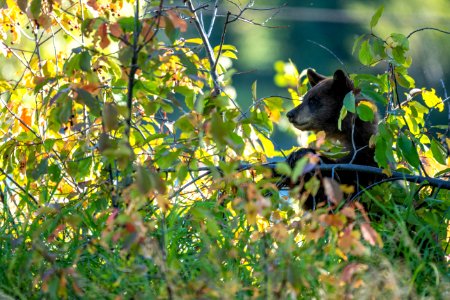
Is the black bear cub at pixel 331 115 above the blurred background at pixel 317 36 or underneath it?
underneath

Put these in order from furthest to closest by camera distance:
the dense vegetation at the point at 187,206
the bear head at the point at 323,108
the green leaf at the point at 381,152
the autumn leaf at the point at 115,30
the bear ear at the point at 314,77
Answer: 1. the bear ear at the point at 314,77
2. the bear head at the point at 323,108
3. the green leaf at the point at 381,152
4. the autumn leaf at the point at 115,30
5. the dense vegetation at the point at 187,206

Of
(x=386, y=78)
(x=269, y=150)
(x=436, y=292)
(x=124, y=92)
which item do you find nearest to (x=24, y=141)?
(x=124, y=92)

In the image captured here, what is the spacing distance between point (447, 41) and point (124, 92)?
19149 millimetres

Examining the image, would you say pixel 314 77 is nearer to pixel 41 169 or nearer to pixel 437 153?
pixel 437 153

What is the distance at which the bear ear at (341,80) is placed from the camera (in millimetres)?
5113

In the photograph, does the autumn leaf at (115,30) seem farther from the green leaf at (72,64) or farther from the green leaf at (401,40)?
the green leaf at (401,40)

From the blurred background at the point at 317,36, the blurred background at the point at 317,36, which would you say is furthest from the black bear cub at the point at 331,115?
the blurred background at the point at 317,36

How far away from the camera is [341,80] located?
17.0ft

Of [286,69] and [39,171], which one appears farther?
[286,69]

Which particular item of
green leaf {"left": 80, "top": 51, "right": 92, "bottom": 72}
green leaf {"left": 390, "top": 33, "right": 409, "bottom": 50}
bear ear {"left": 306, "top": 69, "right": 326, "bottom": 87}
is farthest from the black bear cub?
green leaf {"left": 80, "top": 51, "right": 92, "bottom": 72}

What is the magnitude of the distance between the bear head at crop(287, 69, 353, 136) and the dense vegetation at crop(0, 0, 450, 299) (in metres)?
0.37

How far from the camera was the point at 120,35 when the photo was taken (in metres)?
3.12

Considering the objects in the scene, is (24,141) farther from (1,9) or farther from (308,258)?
(308,258)

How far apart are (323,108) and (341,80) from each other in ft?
0.64
